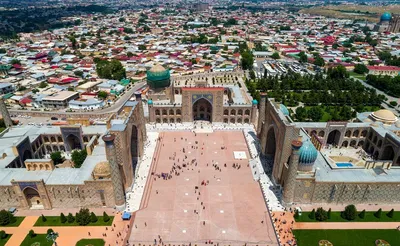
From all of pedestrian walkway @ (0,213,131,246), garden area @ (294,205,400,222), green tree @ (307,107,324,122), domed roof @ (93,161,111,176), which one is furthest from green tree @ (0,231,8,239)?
green tree @ (307,107,324,122)

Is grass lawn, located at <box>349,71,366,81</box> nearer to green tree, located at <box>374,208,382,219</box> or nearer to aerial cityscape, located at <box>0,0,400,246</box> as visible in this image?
aerial cityscape, located at <box>0,0,400,246</box>

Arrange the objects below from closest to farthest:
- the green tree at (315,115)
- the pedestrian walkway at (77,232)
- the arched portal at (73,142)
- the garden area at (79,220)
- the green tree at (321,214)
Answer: the pedestrian walkway at (77,232) < the garden area at (79,220) < the green tree at (321,214) < the arched portal at (73,142) < the green tree at (315,115)

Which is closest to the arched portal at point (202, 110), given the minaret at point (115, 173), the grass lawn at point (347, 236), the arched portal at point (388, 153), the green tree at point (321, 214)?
the minaret at point (115, 173)

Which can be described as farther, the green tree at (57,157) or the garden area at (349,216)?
the green tree at (57,157)

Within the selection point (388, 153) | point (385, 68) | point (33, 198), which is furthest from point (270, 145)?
point (385, 68)

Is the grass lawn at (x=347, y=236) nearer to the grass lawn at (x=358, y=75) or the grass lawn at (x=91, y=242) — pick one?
the grass lawn at (x=91, y=242)
